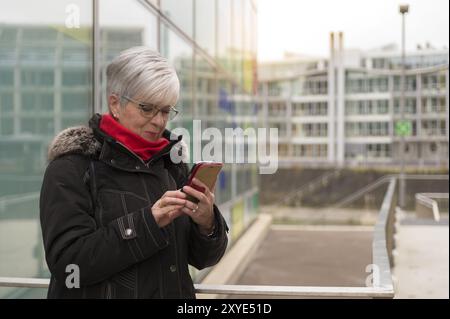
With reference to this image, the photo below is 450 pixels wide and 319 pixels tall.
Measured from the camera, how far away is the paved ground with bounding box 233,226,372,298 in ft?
28.4

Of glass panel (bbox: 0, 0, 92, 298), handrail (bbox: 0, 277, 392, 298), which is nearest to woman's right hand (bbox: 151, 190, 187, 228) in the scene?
handrail (bbox: 0, 277, 392, 298)

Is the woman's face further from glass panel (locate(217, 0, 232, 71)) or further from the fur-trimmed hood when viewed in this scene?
glass panel (locate(217, 0, 232, 71))

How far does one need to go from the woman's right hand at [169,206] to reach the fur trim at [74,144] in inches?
9.0

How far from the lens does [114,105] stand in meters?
1.38

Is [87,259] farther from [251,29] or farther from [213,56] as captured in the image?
[251,29]

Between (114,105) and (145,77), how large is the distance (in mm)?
127

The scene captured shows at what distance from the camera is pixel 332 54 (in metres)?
51.3

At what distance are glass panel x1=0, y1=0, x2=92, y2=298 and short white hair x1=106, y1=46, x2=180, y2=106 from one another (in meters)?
1.47

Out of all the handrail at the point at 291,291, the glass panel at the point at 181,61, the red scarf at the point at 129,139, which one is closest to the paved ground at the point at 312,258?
the glass panel at the point at 181,61

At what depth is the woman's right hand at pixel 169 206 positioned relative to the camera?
123 cm

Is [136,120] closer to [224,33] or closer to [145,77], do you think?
[145,77]

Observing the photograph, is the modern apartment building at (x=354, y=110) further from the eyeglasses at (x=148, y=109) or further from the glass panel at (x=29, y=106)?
the eyeglasses at (x=148, y=109)

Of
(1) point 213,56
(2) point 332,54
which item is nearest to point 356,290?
(1) point 213,56

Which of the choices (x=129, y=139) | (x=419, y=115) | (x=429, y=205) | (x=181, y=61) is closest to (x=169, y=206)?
(x=129, y=139)
